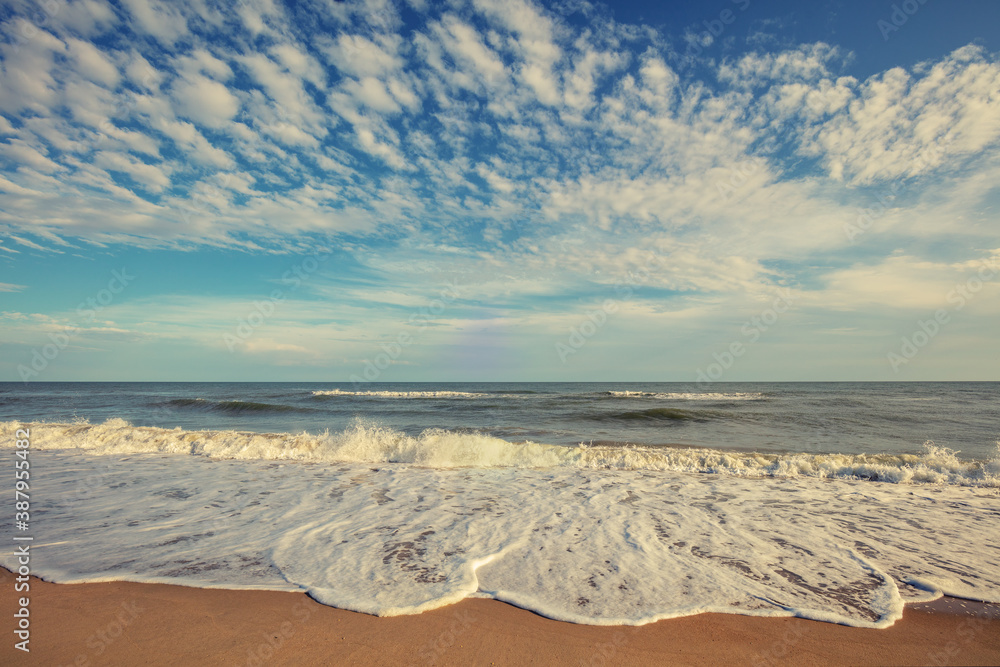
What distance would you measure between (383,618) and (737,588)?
3.09m

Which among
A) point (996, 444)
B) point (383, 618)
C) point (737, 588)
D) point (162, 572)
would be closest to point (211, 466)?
point (162, 572)

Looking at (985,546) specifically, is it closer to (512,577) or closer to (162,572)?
(512,577)

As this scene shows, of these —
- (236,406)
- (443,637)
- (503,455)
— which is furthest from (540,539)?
(236,406)

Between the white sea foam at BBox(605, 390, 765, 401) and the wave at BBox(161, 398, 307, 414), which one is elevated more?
the white sea foam at BBox(605, 390, 765, 401)

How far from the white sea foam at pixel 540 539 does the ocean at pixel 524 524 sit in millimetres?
28

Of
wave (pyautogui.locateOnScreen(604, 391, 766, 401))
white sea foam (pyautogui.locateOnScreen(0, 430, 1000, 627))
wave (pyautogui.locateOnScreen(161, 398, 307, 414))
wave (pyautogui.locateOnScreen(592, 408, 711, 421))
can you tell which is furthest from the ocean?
wave (pyautogui.locateOnScreen(604, 391, 766, 401))

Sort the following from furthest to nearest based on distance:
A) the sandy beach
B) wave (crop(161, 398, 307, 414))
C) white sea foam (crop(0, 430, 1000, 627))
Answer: wave (crop(161, 398, 307, 414)) → white sea foam (crop(0, 430, 1000, 627)) → the sandy beach

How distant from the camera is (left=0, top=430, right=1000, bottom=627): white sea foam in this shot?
388 cm

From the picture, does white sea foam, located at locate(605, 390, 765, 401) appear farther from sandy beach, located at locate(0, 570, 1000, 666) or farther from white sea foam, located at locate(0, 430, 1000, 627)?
sandy beach, located at locate(0, 570, 1000, 666)

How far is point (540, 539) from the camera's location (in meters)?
5.21

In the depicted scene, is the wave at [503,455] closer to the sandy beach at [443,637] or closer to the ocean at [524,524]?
the ocean at [524,524]

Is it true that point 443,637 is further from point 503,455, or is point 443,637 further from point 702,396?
point 702,396

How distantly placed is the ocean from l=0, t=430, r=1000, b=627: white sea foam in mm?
28

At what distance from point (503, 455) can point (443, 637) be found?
8.19m
